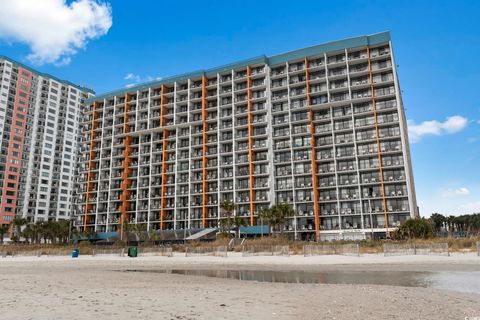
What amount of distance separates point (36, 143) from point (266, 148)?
9598 centimetres

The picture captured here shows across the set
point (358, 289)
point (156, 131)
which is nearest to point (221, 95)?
point (156, 131)

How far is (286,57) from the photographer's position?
88125 millimetres

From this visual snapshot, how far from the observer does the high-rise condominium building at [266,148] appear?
7562 cm

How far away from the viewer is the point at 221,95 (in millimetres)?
93375

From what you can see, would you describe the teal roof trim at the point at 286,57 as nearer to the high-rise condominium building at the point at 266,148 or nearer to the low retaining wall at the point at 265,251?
the high-rise condominium building at the point at 266,148

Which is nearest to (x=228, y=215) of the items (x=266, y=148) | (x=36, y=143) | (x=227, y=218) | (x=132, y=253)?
(x=227, y=218)

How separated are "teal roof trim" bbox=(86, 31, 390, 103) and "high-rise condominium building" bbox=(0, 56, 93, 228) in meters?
45.0

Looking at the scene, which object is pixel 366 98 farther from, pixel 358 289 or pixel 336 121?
A: pixel 358 289

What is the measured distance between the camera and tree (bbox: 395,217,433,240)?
184ft

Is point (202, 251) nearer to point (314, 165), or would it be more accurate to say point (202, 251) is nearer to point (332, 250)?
point (332, 250)

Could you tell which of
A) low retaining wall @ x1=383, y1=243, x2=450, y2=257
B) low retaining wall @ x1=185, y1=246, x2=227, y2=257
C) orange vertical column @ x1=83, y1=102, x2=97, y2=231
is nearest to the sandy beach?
low retaining wall @ x1=383, y1=243, x2=450, y2=257

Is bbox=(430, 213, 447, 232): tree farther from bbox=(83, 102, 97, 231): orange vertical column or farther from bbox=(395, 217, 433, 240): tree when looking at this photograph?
bbox=(83, 102, 97, 231): orange vertical column

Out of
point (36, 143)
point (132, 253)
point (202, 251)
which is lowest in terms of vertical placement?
point (132, 253)

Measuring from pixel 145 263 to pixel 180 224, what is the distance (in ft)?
157
